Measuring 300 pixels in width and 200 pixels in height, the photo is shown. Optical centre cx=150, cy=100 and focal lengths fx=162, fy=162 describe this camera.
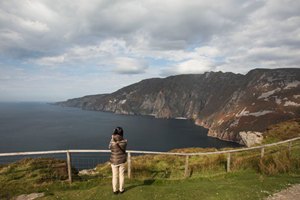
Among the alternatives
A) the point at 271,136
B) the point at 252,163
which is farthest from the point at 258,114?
the point at 252,163

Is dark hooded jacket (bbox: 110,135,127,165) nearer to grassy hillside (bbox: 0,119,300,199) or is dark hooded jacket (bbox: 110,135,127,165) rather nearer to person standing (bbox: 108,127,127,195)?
person standing (bbox: 108,127,127,195)

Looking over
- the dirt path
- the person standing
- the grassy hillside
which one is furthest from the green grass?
the person standing

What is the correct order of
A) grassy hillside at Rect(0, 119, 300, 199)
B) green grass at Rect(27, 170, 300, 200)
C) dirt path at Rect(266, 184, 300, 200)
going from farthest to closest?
grassy hillside at Rect(0, 119, 300, 199) < green grass at Rect(27, 170, 300, 200) < dirt path at Rect(266, 184, 300, 200)

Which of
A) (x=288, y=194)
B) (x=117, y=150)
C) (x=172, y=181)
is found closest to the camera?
(x=288, y=194)

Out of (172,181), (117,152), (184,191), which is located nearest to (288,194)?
(184,191)

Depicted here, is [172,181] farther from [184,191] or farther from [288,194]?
[288,194]

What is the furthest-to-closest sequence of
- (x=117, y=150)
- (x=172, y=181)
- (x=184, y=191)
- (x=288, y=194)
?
(x=172, y=181), (x=184, y=191), (x=117, y=150), (x=288, y=194)

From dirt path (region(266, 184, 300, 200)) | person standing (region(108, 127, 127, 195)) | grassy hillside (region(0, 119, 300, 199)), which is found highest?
person standing (region(108, 127, 127, 195))

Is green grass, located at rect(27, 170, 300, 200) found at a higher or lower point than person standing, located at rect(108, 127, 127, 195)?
lower

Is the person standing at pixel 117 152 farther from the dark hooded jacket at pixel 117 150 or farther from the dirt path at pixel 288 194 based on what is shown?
the dirt path at pixel 288 194

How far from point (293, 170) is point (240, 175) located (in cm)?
276

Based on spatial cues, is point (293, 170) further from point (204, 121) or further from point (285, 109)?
point (204, 121)

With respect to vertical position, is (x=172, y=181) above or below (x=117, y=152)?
below

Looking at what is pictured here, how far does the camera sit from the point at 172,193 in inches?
279
